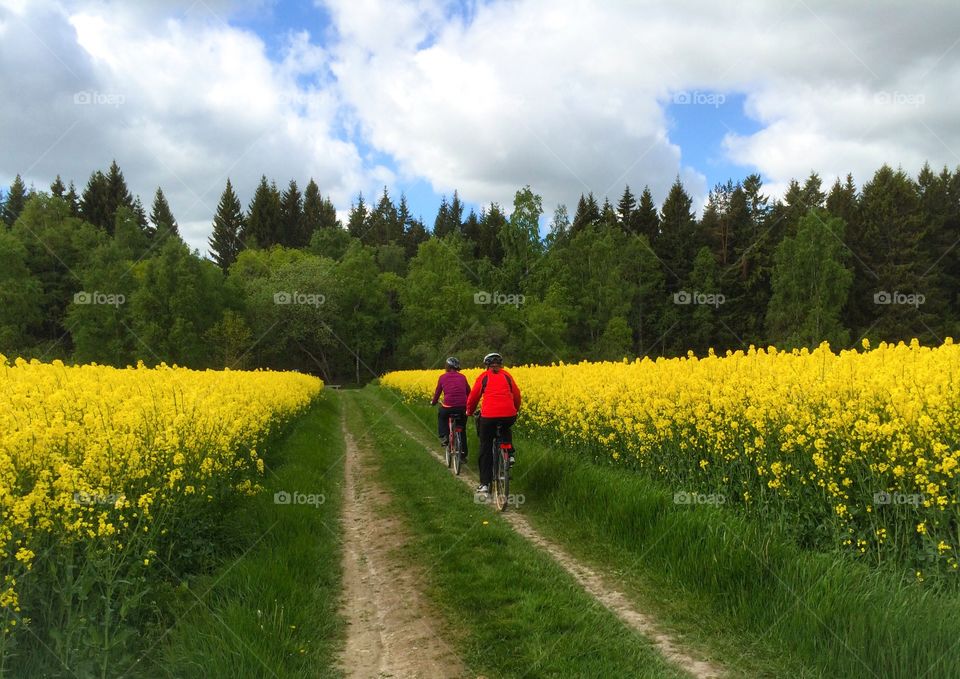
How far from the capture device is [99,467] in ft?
16.4

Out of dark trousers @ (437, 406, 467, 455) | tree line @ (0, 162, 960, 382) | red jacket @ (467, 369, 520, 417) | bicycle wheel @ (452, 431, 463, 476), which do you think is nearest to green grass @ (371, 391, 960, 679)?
red jacket @ (467, 369, 520, 417)

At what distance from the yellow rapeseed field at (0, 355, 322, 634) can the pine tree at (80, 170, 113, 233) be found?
92745 millimetres

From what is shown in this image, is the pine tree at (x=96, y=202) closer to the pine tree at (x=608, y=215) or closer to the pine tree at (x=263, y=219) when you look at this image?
the pine tree at (x=263, y=219)

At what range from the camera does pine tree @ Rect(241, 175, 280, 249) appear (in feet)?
333

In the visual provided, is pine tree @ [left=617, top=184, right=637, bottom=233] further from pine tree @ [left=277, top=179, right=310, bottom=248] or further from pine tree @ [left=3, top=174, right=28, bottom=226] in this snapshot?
pine tree @ [left=3, top=174, right=28, bottom=226]

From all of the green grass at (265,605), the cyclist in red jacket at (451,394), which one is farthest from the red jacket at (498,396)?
the cyclist in red jacket at (451,394)

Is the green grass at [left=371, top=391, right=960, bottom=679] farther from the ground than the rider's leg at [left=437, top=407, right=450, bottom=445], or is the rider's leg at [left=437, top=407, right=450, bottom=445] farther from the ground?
the rider's leg at [left=437, top=407, right=450, bottom=445]

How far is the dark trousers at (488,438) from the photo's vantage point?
30.5ft

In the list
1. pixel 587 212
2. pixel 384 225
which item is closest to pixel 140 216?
pixel 384 225

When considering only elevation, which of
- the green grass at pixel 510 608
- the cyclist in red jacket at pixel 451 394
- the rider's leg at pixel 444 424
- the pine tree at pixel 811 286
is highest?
the pine tree at pixel 811 286

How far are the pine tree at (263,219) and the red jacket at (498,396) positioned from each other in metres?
98.7

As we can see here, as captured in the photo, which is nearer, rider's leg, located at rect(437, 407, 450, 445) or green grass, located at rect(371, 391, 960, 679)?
green grass, located at rect(371, 391, 960, 679)

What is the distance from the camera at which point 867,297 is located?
51.2 meters

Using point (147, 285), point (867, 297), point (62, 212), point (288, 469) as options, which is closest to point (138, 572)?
point (288, 469)
